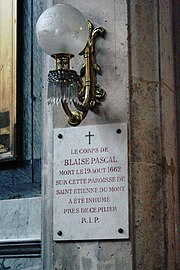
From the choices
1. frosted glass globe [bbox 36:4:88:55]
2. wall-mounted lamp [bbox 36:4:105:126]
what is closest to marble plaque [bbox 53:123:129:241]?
wall-mounted lamp [bbox 36:4:105:126]

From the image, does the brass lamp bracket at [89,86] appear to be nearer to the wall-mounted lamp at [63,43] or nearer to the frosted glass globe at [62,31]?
the wall-mounted lamp at [63,43]

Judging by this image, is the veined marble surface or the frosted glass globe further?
the veined marble surface

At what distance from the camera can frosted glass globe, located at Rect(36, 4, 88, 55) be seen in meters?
2.42

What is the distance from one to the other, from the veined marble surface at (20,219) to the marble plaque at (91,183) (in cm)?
33

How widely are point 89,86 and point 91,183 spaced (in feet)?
1.09

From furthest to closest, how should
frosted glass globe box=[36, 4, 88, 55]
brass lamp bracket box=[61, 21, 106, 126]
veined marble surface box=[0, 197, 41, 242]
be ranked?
veined marble surface box=[0, 197, 41, 242], brass lamp bracket box=[61, 21, 106, 126], frosted glass globe box=[36, 4, 88, 55]

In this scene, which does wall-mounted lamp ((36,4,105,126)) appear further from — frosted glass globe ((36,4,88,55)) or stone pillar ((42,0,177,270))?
stone pillar ((42,0,177,270))

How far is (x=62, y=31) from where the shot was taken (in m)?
2.42

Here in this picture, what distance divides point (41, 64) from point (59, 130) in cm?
48

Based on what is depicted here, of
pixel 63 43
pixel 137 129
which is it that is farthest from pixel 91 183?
pixel 63 43

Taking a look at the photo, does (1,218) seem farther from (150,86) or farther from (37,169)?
(150,86)

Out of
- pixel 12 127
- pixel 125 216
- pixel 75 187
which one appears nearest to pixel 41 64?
pixel 12 127

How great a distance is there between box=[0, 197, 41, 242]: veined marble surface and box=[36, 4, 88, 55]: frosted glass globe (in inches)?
29.3

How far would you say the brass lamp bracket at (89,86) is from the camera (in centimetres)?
256
